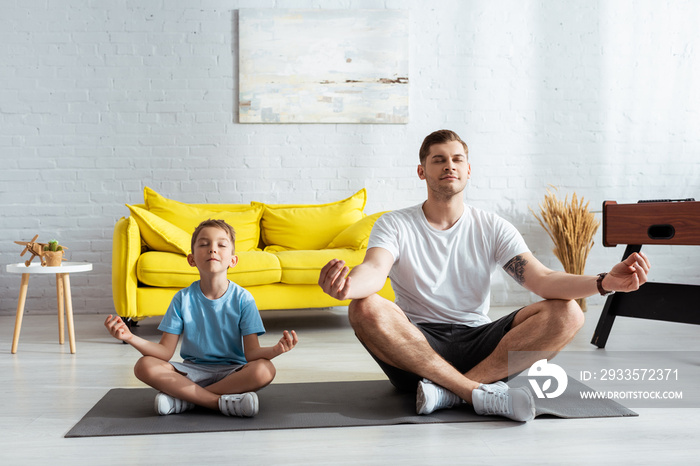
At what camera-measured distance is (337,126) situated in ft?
14.6

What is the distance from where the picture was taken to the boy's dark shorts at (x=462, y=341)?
2.02 m

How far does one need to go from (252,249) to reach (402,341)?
2193 mm

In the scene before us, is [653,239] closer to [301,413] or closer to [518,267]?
[518,267]

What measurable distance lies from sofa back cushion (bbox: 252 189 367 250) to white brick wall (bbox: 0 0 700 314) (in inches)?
14.9

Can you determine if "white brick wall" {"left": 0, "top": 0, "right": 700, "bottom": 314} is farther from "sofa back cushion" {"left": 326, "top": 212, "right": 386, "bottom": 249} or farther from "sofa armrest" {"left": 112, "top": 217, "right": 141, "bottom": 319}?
"sofa armrest" {"left": 112, "top": 217, "right": 141, "bottom": 319}

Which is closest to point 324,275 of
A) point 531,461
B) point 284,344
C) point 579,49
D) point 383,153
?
point 284,344

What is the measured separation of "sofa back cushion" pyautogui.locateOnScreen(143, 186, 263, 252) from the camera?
385 centimetres

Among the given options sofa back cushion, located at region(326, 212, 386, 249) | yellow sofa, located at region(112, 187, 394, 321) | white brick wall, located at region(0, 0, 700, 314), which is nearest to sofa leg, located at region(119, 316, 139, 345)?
yellow sofa, located at region(112, 187, 394, 321)

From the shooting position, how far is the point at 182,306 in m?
1.99

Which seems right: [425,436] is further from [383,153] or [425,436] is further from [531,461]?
[383,153]

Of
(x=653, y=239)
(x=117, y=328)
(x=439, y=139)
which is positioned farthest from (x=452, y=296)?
(x=653, y=239)

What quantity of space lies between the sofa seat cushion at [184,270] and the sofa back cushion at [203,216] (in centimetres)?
41

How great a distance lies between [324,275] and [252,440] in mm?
515

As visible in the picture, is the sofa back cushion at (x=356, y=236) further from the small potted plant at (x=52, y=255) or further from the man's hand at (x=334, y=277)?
the man's hand at (x=334, y=277)
